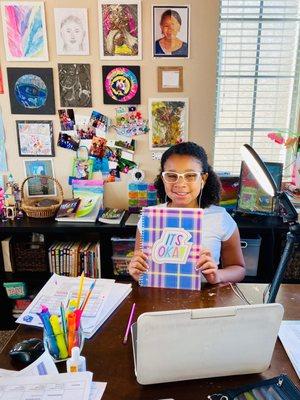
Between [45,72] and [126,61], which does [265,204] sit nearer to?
[126,61]

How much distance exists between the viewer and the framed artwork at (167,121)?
2.30 metres

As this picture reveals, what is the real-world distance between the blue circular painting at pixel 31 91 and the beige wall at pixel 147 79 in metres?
0.07

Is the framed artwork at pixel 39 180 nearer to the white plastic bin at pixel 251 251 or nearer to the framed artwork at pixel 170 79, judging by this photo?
the framed artwork at pixel 170 79

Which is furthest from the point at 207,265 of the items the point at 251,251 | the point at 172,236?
the point at 251,251

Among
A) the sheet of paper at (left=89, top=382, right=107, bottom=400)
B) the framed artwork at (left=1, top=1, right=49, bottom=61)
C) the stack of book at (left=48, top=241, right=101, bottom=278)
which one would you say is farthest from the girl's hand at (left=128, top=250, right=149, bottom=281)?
the framed artwork at (left=1, top=1, right=49, bottom=61)

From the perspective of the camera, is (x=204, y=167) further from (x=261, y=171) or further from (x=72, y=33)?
(x=72, y=33)

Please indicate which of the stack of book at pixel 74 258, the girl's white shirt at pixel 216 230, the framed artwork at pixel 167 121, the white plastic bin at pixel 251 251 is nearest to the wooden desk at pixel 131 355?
the girl's white shirt at pixel 216 230

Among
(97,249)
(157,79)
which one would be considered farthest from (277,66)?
(97,249)

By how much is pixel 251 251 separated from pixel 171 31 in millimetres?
1500

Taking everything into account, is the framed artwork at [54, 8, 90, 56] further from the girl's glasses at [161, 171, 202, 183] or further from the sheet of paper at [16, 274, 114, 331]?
the sheet of paper at [16, 274, 114, 331]

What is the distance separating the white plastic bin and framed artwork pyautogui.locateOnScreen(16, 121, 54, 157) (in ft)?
4.74

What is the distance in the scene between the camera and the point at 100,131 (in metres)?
2.35

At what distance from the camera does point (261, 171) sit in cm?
97

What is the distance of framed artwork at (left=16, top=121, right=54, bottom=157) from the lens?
2.34m
